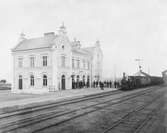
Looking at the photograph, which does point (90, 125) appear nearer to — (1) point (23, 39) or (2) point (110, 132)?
(2) point (110, 132)

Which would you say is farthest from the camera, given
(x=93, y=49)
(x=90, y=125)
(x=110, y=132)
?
(x=93, y=49)

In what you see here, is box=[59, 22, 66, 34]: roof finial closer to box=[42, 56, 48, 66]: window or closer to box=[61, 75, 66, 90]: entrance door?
box=[42, 56, 48, 66]: window

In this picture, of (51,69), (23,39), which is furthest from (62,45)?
(23,39)

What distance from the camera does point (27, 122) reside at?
437 inches

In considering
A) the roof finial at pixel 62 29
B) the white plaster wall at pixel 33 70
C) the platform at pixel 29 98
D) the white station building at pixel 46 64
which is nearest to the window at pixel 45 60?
the white station building at pixel 46 64

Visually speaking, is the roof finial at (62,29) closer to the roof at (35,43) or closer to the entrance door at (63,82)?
the roof at (35,43)

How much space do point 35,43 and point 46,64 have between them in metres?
6.19

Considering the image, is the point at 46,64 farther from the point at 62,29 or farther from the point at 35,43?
the point at 62,29

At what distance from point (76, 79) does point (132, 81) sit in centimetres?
1134

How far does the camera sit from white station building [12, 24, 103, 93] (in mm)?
35688

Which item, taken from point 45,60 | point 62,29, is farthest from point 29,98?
point 62,29

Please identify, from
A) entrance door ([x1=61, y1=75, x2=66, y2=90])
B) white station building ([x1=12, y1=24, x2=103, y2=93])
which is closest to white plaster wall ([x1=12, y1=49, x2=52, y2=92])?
white station building ([x1=12, y1=24, x2=103, y2=93])

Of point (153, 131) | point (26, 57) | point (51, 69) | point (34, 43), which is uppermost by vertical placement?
point (34, 43)

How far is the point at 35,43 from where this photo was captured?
131ft
